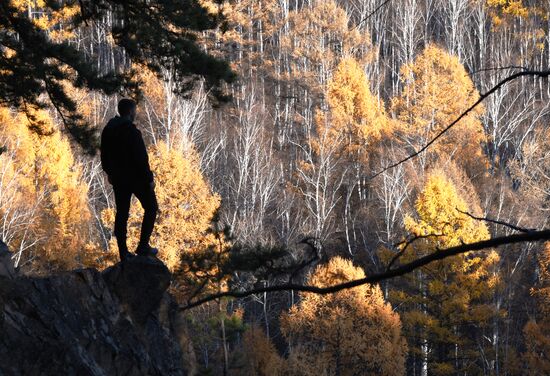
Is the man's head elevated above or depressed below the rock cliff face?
above

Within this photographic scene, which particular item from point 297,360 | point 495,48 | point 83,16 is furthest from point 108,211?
point 495,48

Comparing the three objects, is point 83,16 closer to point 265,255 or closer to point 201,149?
point 265,255

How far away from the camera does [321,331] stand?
2986 centimetres

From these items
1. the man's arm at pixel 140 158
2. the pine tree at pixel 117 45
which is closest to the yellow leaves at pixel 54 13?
the pine tree at pixel 117 45

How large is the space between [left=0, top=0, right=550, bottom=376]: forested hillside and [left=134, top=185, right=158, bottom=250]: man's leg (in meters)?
2.85

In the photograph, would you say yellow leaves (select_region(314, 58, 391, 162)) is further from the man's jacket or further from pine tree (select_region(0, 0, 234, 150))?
the man's jacket

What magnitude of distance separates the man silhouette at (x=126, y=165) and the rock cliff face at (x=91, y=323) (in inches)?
10.6

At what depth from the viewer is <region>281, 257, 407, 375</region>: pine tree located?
91.5 feet

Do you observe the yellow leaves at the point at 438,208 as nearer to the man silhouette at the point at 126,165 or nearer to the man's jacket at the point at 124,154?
the man silhouette at the point at 126,165

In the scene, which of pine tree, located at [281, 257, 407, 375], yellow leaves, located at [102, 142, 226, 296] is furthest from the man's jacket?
pine tree, located at [281, 257, 407, 375]

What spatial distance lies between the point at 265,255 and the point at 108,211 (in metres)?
16.0

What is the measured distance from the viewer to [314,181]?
41688 millimetres

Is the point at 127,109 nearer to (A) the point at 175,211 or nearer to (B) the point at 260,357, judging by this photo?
(A) the point at 175,211

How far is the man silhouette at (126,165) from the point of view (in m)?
5.83
